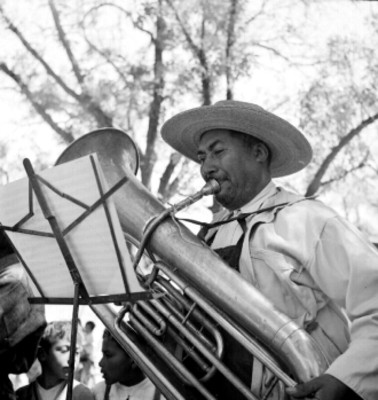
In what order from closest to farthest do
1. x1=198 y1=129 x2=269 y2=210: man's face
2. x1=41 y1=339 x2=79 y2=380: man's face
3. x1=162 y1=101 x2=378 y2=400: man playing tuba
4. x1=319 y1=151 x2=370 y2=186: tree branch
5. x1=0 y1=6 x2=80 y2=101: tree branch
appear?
x1=162 y1=101 x2=378 y2=400: man playing tuba
x1=198 y1=129 x2=269 y2=210: man's face
x1=41 y1=339 x2=79 y2=380: man's face
x1=0 y1=6 x2=80 y2=101: tree branch
x1=319 y1=151 x2=370 y2=186: tree branch

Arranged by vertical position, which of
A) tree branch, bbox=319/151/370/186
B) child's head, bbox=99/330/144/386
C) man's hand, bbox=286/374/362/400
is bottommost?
child's head, bbox=99/330/144/386

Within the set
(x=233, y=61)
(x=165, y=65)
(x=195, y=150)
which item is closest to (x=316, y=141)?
(x=233, y=61)

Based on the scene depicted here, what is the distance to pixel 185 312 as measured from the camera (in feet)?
8.71

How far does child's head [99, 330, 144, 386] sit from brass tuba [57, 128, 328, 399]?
938 millimetres

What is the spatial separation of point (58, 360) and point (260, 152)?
2096mm

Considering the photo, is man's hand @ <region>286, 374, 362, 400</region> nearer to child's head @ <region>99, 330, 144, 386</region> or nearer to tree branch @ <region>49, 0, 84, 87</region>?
child's head @ <region>99, 330, 144, 386</region>

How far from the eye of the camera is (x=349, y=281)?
230cm

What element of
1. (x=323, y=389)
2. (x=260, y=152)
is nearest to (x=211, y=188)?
(x=260, y=152)

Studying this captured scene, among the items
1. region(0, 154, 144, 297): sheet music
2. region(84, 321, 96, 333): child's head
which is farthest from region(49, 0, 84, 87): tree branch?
region(0, 154, 144, 297): sheet music

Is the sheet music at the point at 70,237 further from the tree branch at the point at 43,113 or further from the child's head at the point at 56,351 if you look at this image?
the tree branch at the point at 43,113

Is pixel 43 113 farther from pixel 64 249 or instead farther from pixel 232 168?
pixel 64 249

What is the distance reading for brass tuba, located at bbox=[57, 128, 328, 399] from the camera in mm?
2217

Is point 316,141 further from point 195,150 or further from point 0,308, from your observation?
point 0,308

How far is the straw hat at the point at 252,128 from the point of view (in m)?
2.91
